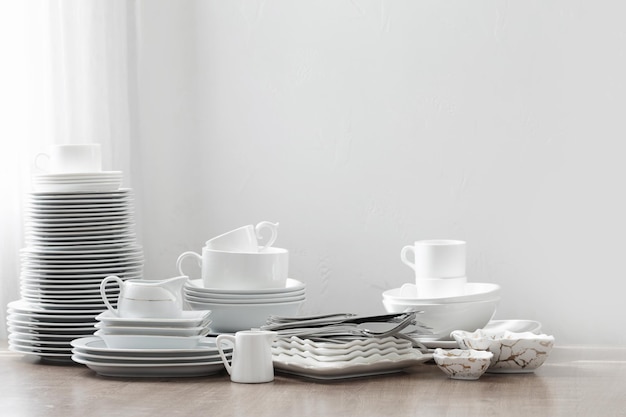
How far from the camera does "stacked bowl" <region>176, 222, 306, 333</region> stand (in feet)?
5.95

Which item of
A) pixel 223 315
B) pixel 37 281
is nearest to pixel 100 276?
pixel 37 281

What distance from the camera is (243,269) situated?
182cm

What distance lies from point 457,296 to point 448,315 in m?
0.04

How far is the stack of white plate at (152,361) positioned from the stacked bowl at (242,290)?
0.13 metres

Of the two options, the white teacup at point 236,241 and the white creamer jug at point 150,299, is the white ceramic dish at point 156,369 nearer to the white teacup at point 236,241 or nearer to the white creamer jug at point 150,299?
the white creamer jug at point 150,299

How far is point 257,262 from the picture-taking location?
71.6 inches

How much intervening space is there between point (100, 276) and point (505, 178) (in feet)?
3.00

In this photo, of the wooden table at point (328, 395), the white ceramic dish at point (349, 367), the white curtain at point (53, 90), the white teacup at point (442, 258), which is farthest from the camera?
the white curtain at point (53, 90)

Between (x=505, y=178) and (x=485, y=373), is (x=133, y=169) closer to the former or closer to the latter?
(x=505, y=178)

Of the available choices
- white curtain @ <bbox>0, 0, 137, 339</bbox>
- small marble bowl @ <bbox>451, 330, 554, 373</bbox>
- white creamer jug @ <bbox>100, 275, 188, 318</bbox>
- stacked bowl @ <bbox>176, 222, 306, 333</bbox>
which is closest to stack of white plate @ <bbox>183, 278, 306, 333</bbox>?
stacked bowl @ <bbox>176, 222, 306, 333</bbox>

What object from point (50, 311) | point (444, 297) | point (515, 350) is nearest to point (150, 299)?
point (50, 311)

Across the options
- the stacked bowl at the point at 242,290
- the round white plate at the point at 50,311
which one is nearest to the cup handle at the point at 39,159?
A: the round white plate at the point at 50,311

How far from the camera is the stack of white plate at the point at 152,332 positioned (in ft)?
5.48

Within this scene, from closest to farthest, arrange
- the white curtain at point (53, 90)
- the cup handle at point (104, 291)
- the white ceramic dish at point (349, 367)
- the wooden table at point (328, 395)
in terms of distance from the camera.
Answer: the wooden table at point (328, 395)
the white ceramic dish at point (349, 367)
the cup handle at point (104, 291)
the white curtain at point (53, 90)
